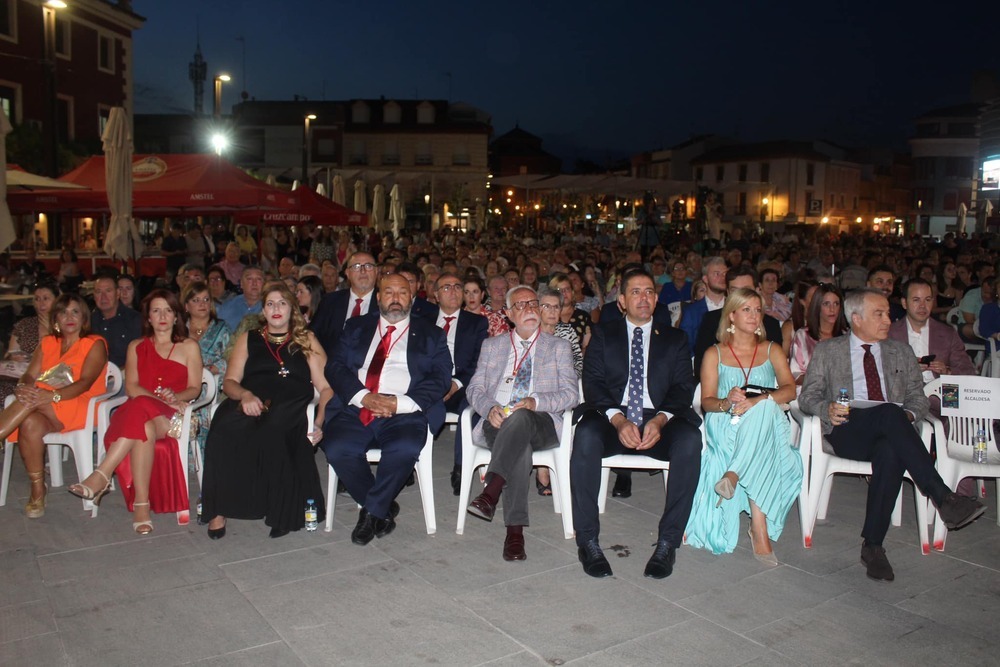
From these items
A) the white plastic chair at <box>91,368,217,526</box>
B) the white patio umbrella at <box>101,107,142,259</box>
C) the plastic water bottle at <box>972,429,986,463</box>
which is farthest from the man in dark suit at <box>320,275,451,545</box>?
the white patio umbrella at <box>101,107,142,259</box>

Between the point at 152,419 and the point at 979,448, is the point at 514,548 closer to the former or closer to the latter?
the point at 152,419

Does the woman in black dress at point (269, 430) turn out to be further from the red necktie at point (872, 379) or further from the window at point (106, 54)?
the window at point (106, 54)

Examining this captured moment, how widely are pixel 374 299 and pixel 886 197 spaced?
6764 cm

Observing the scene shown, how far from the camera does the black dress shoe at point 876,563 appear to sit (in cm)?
398

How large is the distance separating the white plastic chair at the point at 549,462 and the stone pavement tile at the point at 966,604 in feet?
5.53

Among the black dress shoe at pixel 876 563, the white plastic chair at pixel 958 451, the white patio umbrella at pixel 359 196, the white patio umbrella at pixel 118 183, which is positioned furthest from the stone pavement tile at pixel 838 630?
the white patio umbrella at pixel 359 196

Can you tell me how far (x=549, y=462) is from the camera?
183 inches

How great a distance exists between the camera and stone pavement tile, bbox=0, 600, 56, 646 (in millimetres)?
3357

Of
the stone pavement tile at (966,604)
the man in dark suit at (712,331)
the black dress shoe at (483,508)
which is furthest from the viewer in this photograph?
the man in dark suit at (712,331)

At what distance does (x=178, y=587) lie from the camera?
382 cm

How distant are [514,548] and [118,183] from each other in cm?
802

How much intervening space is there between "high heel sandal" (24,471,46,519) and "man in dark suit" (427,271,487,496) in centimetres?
241

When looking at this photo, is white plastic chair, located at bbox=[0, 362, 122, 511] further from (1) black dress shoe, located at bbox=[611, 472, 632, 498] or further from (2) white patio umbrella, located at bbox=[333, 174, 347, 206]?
(2) white patio umbrella, located at bbox=[333, 174, 347, 206]

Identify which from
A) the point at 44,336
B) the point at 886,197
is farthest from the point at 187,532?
the point at 886,197
